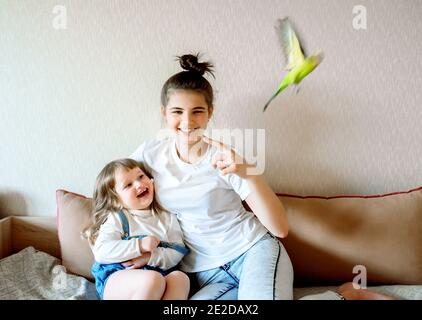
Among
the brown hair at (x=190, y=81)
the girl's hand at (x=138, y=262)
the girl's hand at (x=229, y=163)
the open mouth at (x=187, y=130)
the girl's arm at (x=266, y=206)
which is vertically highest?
the brown hair at (x=190, y=81)

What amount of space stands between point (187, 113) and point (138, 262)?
46 cm

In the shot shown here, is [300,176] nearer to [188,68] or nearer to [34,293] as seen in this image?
[188,68]

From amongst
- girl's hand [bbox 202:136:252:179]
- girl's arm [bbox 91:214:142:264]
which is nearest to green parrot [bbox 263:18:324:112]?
girl's hand [bbox 202:136:252:179]

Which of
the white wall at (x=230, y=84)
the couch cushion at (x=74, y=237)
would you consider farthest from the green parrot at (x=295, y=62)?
the couch cushion at (x=74, y=237)

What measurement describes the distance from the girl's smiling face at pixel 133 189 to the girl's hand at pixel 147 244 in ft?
0.40

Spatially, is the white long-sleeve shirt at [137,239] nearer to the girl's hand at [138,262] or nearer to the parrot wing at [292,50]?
the girl's hand at [138,262]

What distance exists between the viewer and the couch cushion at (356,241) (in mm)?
1340

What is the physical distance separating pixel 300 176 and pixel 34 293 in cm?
97

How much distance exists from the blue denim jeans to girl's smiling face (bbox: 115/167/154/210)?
0.29 meters

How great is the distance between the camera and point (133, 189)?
4.06ft

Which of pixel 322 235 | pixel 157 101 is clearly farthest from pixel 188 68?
pixel 322 235

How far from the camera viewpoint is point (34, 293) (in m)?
1.26
